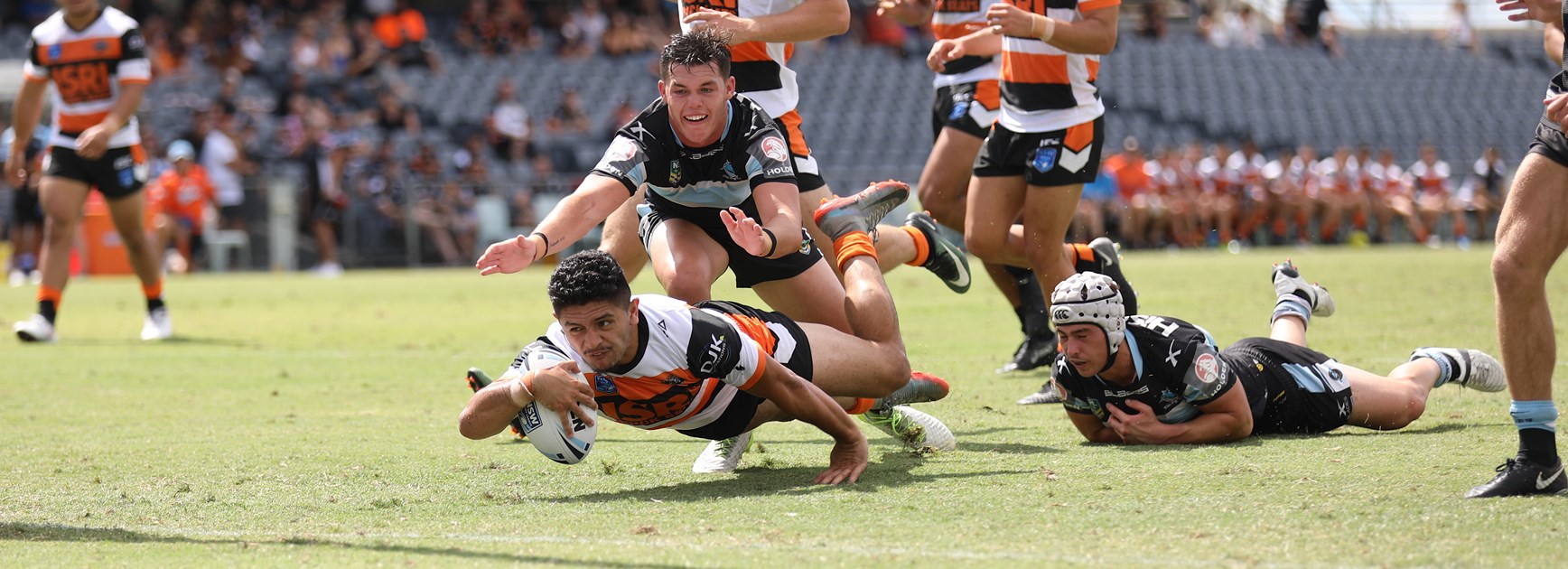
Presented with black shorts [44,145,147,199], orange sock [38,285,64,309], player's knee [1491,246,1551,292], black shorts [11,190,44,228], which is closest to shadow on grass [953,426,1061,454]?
player's knee [1491,246,1551,292]

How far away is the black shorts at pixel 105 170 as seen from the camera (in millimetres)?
11047

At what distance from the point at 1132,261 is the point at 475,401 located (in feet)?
56.4

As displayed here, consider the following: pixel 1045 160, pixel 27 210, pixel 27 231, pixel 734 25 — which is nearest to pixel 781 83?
pixel 734 25

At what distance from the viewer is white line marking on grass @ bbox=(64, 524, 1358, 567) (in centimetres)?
367

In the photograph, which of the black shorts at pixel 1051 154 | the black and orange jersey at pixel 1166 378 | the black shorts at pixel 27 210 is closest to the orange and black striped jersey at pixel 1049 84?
the black shorts at pixel 1051 154

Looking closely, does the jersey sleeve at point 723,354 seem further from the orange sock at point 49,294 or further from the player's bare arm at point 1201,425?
the orange sock at point 49,294

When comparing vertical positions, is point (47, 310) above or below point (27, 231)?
above

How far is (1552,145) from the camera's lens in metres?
4.41

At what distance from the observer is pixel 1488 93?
34.9m

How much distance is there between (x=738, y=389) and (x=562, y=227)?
0.83m

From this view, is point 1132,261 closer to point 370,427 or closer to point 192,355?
point 192,355

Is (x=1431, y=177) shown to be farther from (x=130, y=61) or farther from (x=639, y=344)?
(x=639, y=344)

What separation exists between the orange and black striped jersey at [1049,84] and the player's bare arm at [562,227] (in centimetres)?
261

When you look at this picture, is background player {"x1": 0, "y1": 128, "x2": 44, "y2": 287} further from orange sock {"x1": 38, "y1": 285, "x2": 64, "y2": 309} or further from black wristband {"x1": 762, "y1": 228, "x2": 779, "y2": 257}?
black wristband {"x1": 762, "y1": 228, "x2": 779, "y2": 257}
